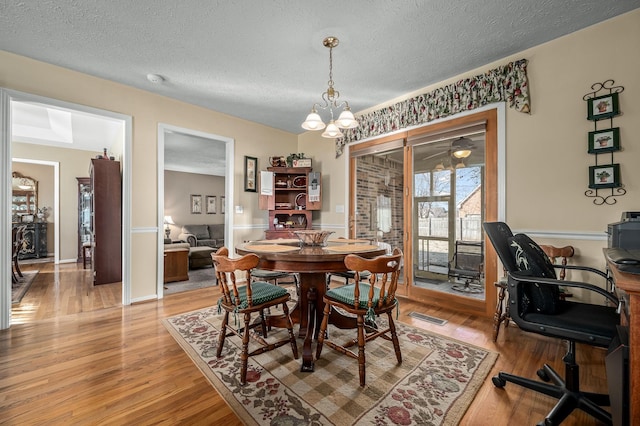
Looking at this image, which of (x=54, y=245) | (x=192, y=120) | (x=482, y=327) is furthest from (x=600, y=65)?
(x=54, y=245)

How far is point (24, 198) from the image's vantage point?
6203mm

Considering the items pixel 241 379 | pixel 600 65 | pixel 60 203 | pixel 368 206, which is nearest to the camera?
pixel 241 379

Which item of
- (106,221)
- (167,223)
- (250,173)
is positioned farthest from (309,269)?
(167,223)

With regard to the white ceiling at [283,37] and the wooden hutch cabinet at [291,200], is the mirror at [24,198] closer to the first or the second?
the white ceiling at [283,37]

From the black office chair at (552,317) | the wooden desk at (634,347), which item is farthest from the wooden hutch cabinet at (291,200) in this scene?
the wooden desk at (634,347)

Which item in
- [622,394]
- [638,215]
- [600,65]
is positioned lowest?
[622,394]

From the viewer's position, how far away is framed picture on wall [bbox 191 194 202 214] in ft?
26.4

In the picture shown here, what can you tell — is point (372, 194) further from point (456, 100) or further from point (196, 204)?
point (196, 204)

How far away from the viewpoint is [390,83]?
3.13 meters

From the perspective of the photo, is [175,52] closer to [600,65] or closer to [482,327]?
[600,65]

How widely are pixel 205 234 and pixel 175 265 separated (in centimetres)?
320

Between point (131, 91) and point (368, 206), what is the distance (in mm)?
3481

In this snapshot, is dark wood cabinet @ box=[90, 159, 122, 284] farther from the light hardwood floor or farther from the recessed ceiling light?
the recessed ceiling light

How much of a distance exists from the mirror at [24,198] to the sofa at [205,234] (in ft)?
10.4
